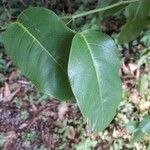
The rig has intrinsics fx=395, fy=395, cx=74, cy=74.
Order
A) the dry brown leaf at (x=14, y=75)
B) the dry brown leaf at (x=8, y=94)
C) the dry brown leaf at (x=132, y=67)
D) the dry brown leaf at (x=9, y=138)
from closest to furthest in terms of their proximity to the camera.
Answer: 1. the dry brown leaf at (x=9, y=138)
2. the dry brown leaf at (x=132, y=67)
3. the dry brown leaf at (x=8, y=94)
4. the dry brown leaf at (x=14, y=75)

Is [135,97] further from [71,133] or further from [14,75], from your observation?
[14,75]

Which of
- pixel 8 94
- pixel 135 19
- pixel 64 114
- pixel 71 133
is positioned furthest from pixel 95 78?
pixel 8 94

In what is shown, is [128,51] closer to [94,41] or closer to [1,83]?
[1,83]

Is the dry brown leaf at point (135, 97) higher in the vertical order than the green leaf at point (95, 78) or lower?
lower

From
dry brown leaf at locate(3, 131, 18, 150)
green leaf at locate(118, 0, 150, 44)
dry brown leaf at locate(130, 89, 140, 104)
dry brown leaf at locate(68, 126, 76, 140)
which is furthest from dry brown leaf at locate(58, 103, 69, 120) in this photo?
green leaf at locate(118, 0, 150, 44)

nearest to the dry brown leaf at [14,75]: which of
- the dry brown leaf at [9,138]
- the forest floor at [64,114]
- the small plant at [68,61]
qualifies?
the forest floor at [64,114]

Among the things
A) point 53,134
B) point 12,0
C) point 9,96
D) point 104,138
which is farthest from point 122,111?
point 12,0

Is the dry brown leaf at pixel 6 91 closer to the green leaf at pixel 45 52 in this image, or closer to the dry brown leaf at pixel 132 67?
the dry brown leaf at pixel 132 67

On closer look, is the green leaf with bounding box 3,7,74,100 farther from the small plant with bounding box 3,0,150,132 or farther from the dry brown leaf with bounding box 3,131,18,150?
the dry brown leaf with bounding box 3,131,18,150
